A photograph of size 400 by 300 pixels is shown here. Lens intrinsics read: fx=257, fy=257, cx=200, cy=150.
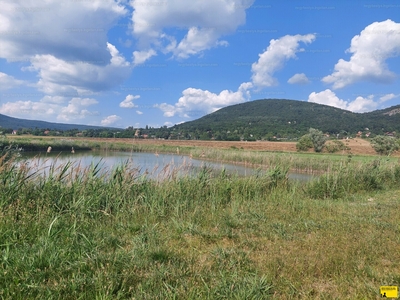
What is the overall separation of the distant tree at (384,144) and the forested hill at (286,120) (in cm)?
2320

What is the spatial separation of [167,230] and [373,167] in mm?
9724

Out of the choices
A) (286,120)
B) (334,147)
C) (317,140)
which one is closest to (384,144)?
(334,147)

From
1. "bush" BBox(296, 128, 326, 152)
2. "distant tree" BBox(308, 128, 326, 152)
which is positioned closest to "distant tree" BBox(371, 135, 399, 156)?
"distant tree" BBox(308, 128, 326, 152)

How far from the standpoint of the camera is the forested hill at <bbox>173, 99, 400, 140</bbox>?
68.9 m

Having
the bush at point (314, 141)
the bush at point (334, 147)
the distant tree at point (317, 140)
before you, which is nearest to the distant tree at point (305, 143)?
the bush at point (314, 141)

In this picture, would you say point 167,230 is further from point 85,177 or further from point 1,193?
point 1,193

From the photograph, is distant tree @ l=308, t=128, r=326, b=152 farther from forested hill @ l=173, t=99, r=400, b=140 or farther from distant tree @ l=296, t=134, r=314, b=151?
forested hill @ l=173, t=99, r=400, b=140

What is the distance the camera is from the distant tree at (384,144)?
3503 centimetres

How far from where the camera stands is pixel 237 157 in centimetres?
2816

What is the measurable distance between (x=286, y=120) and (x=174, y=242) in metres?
89.8

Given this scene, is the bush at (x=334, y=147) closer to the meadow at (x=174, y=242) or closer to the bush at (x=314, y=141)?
the bush at (x=314, y=141)

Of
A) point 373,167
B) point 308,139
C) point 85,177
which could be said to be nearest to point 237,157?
point 373,167

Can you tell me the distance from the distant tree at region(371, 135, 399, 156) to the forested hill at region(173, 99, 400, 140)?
2320 cm

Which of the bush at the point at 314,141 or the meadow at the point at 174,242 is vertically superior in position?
the bush at the point at 314,141
